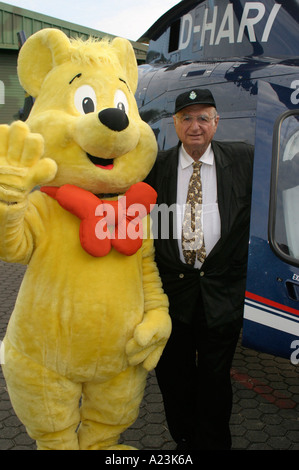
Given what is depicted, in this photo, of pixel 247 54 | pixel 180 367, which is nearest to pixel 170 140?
pixel 247 54

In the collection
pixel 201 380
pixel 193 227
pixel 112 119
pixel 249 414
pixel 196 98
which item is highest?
pixel 196 98

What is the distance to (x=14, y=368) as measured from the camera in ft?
6.80

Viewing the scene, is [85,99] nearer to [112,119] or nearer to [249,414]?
[112,119]

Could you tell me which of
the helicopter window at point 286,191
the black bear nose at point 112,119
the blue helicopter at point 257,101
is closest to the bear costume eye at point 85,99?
the black bear nose at point 112,119

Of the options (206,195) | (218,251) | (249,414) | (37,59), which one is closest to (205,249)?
(218,251)

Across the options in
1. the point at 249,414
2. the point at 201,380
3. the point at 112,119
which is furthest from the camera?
the point at 249,414

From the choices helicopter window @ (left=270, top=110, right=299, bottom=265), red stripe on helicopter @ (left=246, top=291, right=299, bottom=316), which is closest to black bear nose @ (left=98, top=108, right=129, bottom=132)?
helicopter window @ (left=270, top=110, right=299, bottom=265)

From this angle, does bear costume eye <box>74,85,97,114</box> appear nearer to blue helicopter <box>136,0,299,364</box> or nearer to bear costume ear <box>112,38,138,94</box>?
bear costume ear <box>112,38,138,94</box>

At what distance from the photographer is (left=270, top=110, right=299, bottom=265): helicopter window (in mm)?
2518

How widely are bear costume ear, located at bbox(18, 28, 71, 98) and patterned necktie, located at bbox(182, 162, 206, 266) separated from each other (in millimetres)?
898

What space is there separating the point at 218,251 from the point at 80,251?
720 millimetres

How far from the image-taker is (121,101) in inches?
83.3
